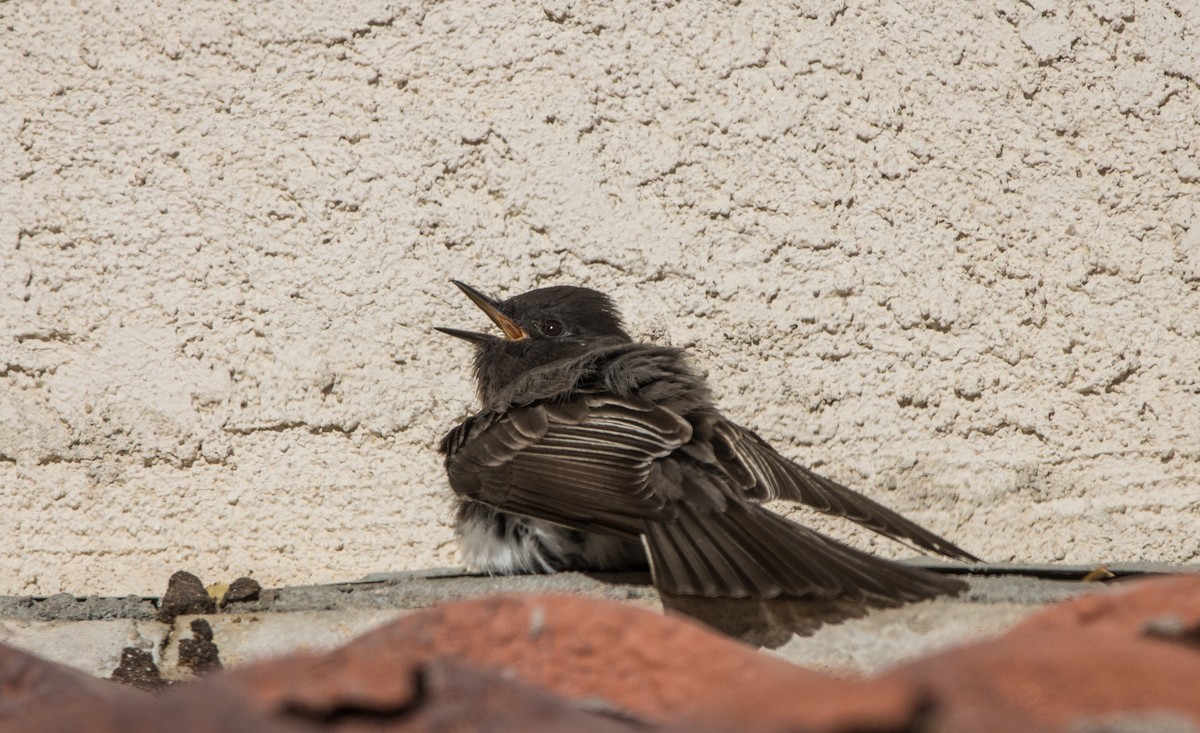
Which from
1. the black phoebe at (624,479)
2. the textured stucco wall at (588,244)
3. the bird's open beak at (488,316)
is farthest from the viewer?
the bird's open beak at (488,316)

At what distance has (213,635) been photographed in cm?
291

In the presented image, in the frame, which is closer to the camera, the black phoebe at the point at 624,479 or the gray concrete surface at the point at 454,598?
the gray concrete surface at the point at 454,598

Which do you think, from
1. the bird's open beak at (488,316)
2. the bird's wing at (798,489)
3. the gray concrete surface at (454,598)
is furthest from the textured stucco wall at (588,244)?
the gray concrete surface at (454,598)

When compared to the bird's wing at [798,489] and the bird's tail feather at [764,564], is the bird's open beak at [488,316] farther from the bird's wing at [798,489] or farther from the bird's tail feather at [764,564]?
the bird's tail feather at [764,564]

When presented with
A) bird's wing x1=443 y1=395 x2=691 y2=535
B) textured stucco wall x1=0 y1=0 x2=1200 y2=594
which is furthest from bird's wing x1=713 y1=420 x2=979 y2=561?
textured stucco wall x1=0 y1=0 x2=1200 y2=594

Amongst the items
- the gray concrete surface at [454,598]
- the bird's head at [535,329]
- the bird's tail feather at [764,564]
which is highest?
the bird's head at [535,329]

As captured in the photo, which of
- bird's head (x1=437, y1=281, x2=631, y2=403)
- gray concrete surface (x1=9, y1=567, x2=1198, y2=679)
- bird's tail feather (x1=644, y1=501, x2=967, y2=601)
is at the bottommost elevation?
gray concrete surface (x1=9, y1=567, x2=1198, y2=679)

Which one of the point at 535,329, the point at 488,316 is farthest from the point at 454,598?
the point at 535,329

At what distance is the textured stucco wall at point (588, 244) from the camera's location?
3773mm

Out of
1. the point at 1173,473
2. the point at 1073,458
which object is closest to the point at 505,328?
the point at 1073,458

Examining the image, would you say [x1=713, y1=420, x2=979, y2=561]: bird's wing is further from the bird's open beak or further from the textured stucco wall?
the bird's open beak

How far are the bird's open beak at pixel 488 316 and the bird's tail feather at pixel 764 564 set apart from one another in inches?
40.8

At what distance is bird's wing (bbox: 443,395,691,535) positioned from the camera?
10.8 ft

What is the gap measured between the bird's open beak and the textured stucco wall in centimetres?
6
